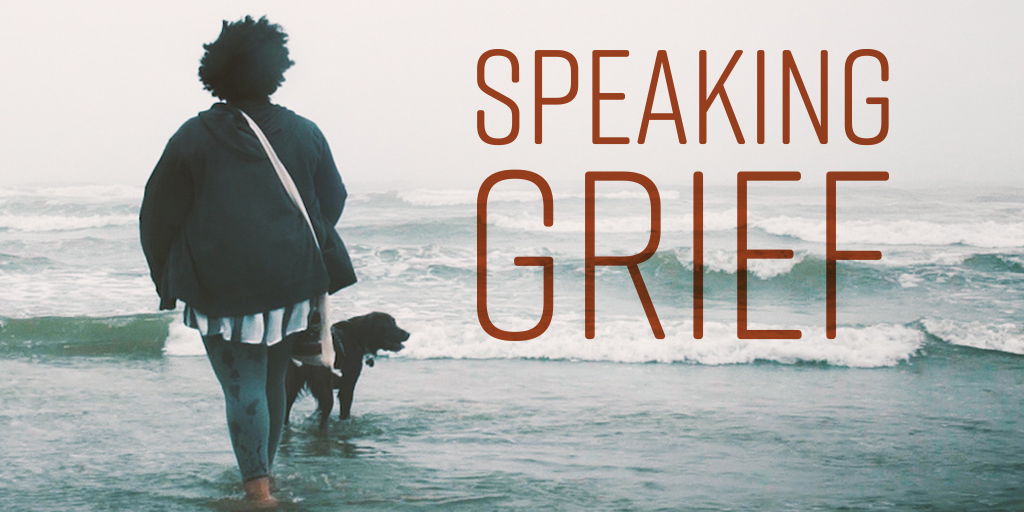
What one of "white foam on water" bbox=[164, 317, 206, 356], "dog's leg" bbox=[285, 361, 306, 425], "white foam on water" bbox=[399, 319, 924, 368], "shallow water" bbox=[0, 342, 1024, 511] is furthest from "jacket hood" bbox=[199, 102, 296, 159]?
"white foam on water" bbox=[164, 317, 206, 356]

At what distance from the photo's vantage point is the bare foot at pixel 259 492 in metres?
2.52

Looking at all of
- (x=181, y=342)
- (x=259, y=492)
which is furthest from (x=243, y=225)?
(x=181, y=342)

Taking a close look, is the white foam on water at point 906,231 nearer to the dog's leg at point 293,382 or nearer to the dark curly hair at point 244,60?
the dog's leg at point 293,382

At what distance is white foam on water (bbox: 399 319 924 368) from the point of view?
5949 mm

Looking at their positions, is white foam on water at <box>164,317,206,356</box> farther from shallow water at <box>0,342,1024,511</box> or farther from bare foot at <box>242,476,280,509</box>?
bare foot at <box>242,476,280,509</box>

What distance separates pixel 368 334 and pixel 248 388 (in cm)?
172

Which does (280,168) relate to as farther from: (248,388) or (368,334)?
(368,334)

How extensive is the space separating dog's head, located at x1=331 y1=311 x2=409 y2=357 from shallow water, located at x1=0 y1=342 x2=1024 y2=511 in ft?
1.21

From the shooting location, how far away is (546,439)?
3.81 metres

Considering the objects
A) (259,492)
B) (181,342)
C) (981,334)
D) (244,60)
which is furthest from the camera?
(981,334)

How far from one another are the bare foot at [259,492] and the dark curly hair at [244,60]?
3.68ft

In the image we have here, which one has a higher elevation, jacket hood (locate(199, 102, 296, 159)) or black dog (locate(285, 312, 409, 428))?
jacket hood (locate(199, 102, 296, 159))

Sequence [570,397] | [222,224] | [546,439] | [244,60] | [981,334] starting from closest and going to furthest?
[222,224], [244,60], [546,439], [570,397], [981,334]

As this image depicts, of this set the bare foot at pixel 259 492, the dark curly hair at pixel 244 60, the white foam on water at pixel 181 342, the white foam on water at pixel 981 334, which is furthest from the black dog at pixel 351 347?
the white foam on water at pixel 981 334
